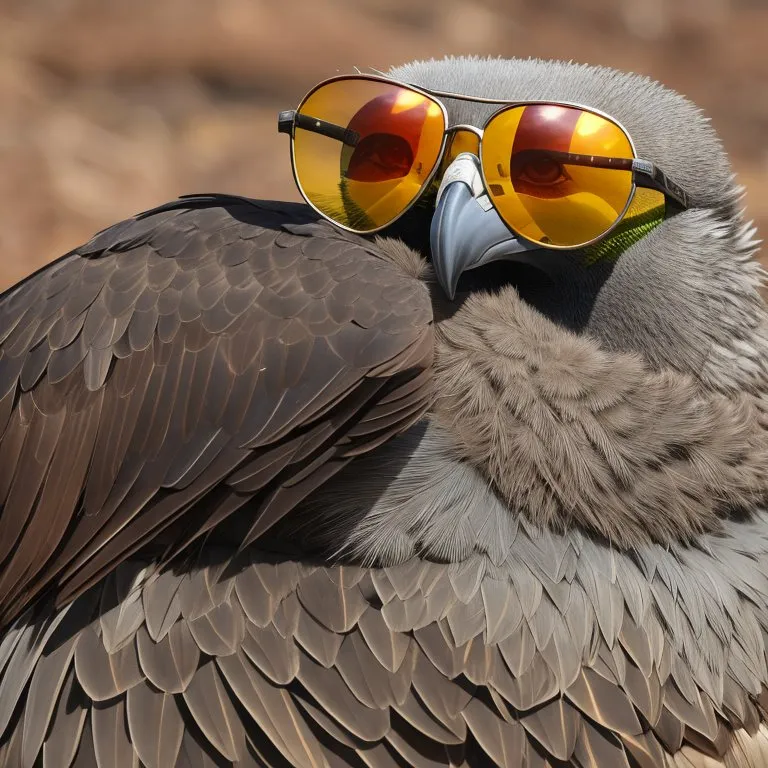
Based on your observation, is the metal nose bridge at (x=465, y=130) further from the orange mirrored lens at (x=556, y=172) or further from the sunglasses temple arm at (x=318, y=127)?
the sunglasses temple arm at (x=318, y=127)

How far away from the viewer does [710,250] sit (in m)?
2.23

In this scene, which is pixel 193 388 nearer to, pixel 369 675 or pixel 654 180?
pixel 369 675

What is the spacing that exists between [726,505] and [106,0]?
5.25 m

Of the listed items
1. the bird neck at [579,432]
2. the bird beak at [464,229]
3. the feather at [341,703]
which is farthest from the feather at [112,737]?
the bird beak at [464,229]

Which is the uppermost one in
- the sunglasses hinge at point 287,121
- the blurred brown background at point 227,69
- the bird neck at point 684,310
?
the sunglasses hinge at point 287,121

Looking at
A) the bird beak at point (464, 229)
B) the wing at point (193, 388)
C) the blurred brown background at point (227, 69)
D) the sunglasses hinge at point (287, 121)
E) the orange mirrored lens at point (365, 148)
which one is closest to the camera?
the wing at point (193, 388)

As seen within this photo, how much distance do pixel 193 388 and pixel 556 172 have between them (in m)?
0.82

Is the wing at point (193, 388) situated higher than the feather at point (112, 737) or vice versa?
A: the wing at point (193, 388)

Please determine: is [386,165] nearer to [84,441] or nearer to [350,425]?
[350,425]

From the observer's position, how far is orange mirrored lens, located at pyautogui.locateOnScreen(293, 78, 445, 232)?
84.0 inches

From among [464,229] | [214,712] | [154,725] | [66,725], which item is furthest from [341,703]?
[464,229]

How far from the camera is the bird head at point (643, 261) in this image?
2.17 meters

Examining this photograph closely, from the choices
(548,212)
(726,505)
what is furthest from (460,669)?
(548,212)

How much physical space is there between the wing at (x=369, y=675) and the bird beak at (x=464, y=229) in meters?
0.55
